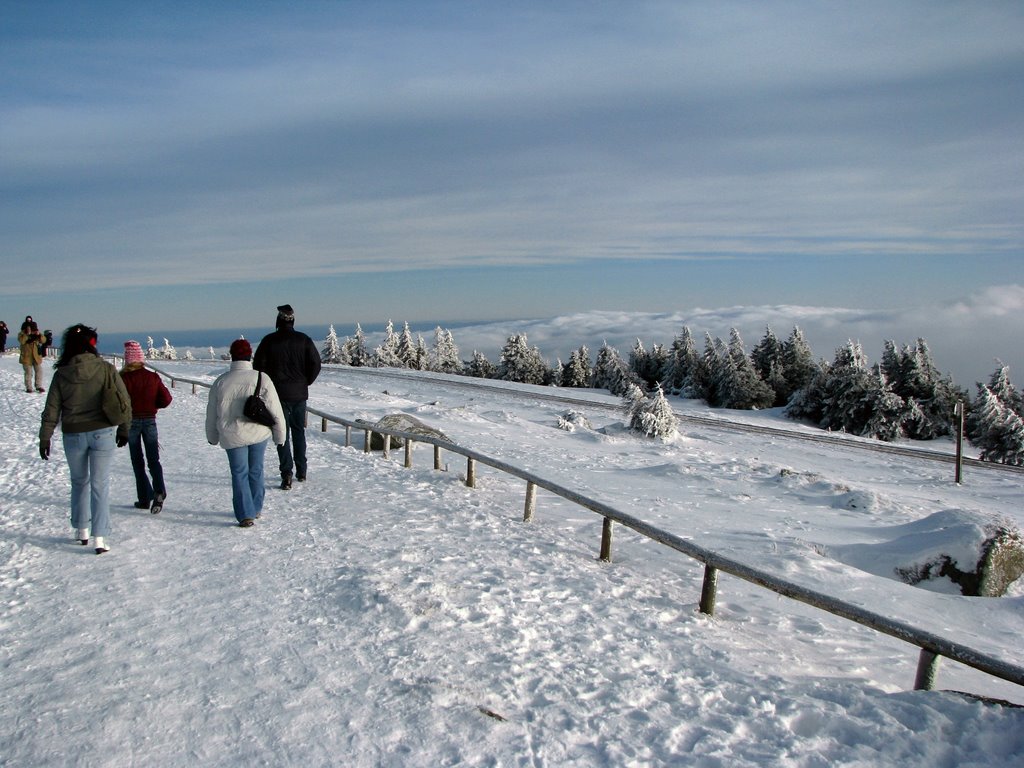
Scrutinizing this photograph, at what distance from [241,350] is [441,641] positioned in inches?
177

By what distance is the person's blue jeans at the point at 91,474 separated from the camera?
22.9 feet

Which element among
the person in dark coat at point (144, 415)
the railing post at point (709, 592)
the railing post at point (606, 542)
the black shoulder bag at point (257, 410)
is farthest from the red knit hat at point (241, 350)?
the railing post at point (709, 592)

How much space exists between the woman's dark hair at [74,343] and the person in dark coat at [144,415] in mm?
1223

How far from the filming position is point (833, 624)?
6.94 metres

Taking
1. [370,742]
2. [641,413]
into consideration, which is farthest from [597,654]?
[641,413]

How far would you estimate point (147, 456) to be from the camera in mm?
8828

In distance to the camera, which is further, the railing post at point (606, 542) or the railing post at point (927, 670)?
the railing post at point (606, 542)

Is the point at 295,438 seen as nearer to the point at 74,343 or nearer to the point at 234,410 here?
the point at 234,410

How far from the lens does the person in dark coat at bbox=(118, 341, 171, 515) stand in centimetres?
845

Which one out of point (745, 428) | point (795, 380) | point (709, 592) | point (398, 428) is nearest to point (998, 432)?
point (745, 428)

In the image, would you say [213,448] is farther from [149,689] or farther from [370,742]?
[370,742]

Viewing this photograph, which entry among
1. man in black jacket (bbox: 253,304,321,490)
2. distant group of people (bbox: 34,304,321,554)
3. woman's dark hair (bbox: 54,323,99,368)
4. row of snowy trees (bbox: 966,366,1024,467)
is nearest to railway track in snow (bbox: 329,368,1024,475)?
row of snowy trees (bbox: 966,366,1024,467)

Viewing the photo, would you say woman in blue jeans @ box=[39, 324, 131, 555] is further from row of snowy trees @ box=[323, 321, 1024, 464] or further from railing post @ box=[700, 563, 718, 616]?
row of snowy trees @ box=[323, 321, 1024, 464]

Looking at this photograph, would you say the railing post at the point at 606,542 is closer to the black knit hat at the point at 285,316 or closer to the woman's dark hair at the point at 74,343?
the black knit hat at the point at 285,316
